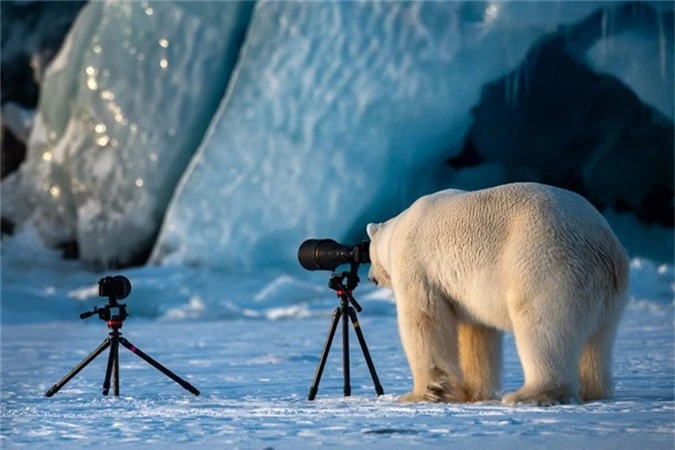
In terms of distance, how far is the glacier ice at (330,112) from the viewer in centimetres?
1241

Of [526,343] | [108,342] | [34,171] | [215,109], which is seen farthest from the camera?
[34,171]

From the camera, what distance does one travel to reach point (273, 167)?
41.1 ft

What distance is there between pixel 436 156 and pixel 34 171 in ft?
19.0

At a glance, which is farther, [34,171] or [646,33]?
[34,171]

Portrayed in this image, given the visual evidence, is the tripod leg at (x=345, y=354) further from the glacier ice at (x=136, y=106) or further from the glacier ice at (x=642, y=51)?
the glacier ice at (x=136, y=106)

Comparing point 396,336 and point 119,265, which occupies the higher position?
point 119,265

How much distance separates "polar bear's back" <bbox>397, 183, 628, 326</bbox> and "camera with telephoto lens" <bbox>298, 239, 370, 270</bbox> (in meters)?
0.44

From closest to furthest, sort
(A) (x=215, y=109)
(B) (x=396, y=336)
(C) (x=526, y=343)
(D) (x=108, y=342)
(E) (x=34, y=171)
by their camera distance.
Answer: (C) (x=526, y=343), (D) (x=108, y=342), (B) (x=396, y=336), (A) (x=215, y=109), (E) (x=34, y=171)

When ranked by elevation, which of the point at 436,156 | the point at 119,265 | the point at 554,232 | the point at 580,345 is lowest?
the point at 580,345

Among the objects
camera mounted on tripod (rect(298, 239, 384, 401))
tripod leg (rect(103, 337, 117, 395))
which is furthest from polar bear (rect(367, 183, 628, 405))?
tripod leg (rect(103, 337, 117, 395))

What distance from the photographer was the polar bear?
4.06m

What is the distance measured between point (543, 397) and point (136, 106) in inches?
407

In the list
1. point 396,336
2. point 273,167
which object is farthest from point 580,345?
point 273,167

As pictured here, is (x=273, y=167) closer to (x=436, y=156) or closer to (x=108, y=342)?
(x=436, y=156)
